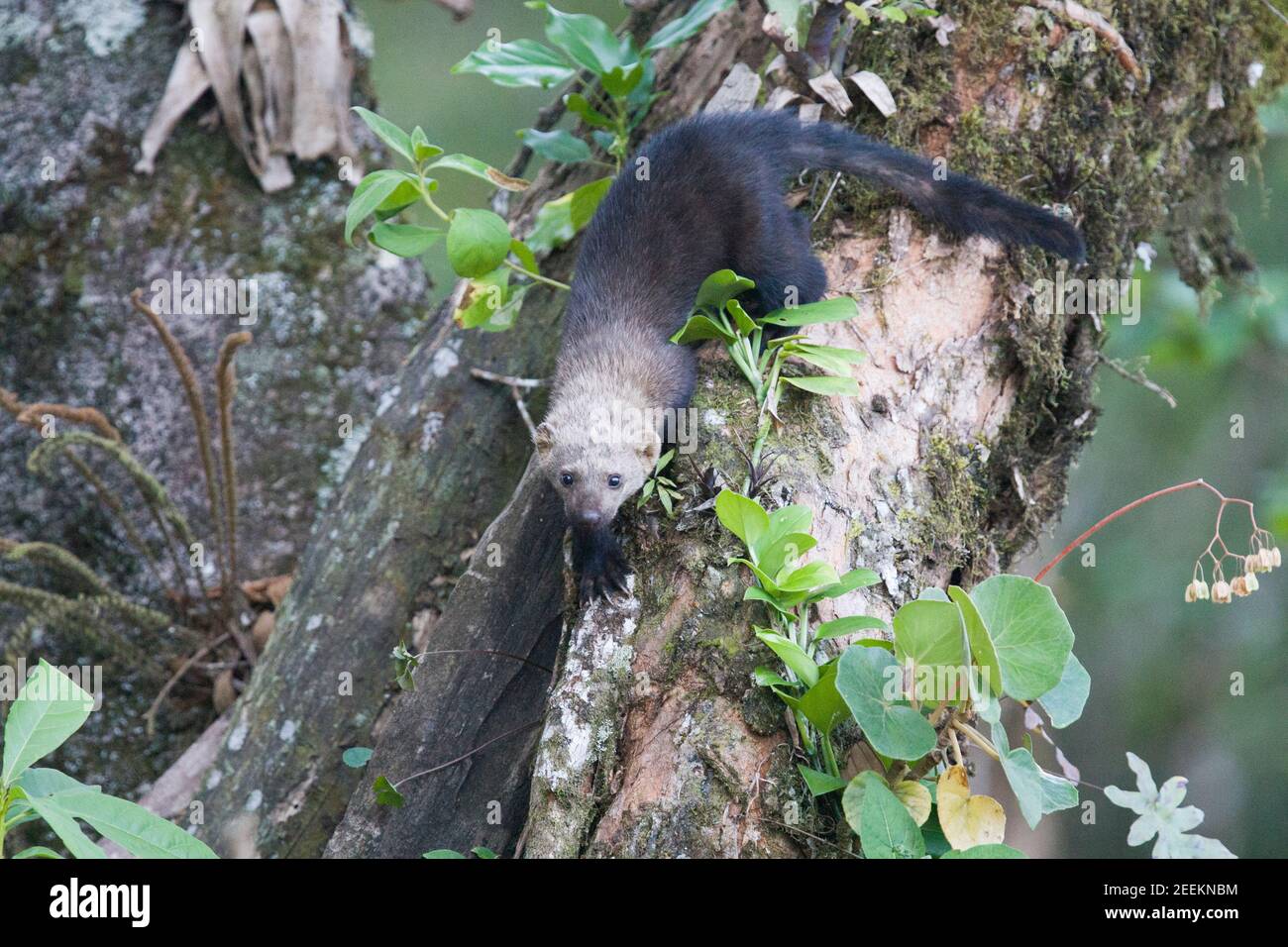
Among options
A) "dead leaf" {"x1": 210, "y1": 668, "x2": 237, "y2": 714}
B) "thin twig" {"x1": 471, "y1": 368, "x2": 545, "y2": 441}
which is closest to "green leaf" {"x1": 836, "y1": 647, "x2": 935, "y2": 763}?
"thin twig" {"x1": 471, "y1": 368, "x2": 545, "y2": 441}

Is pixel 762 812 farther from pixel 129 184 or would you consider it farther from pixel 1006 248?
pixel 129 184

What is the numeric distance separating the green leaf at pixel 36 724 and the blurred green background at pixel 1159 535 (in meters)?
6.22

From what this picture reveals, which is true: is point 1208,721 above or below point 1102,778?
above

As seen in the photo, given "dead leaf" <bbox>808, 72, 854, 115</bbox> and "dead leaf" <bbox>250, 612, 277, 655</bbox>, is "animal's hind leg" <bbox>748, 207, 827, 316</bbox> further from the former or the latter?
"dead leaf" <bbox>250, 612, 277, 655</bbox>

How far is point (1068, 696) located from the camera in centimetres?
208

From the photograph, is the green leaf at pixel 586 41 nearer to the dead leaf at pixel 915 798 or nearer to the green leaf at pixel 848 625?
the green leaf at pixel 848 625

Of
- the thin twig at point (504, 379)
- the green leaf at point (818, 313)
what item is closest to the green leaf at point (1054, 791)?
the green leaf at point (818, 313)

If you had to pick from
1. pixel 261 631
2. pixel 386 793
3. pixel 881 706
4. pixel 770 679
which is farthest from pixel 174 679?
pixel 881 706

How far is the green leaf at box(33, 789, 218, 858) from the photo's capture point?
5.81ft

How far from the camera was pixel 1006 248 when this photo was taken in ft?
9.93

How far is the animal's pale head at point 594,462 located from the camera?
9.40ft
